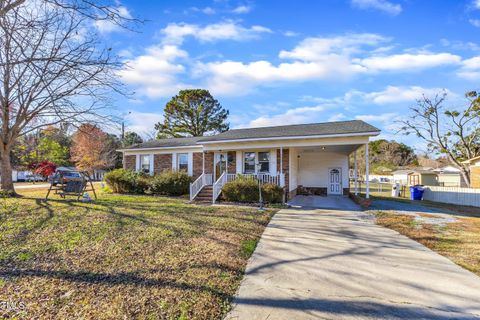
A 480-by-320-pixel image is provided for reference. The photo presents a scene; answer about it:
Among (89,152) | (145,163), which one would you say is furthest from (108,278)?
(89,152)

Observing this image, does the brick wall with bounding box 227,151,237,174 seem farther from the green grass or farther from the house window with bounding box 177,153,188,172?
the green grass

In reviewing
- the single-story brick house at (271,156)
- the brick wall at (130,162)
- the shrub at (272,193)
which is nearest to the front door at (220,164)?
the single-story brick house at (271,156)

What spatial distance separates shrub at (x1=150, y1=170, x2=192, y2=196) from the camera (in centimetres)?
1535

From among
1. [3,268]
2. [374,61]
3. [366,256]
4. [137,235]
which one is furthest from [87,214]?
[374,61]

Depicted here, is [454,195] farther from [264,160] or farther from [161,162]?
[161,162]

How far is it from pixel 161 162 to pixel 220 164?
16.3 feet

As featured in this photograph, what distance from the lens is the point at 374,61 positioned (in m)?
11.9

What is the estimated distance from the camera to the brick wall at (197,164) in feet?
56.3

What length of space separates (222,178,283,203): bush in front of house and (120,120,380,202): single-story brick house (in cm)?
68

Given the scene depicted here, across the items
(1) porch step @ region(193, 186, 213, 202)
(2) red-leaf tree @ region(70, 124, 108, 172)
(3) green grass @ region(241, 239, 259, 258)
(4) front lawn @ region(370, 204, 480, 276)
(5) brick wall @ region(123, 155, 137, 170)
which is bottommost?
(4) front lawn @ region(370, 204, 480, 276)

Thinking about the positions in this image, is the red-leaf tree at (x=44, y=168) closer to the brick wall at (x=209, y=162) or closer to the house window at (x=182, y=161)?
the house window at (x=182, y=161)

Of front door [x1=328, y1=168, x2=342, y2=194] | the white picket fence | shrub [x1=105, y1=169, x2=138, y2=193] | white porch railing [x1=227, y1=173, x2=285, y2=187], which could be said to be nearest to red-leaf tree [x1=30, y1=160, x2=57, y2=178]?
shrub [x1=105, y1=169, x2=138, y2=193]

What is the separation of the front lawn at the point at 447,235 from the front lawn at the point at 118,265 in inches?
160

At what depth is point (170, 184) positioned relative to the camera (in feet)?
50.4
